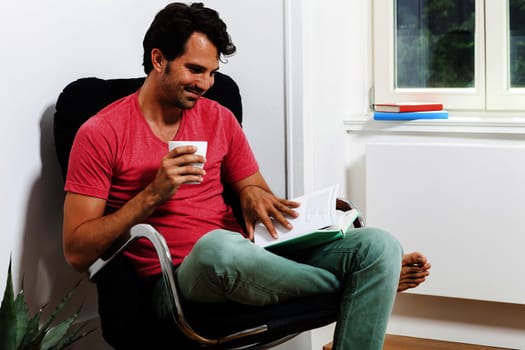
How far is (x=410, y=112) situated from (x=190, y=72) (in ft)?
3.78

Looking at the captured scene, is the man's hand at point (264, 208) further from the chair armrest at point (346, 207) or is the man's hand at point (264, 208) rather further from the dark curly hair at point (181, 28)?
the dark curly hair at point (181, 28)

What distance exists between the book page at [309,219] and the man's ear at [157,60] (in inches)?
18.3

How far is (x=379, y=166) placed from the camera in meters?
2.97

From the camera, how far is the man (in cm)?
187

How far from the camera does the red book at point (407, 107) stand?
297 cm

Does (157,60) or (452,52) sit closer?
(157,60)

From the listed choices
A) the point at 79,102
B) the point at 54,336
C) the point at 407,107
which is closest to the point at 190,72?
the point at 79,102

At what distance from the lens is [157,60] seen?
2096 millimetres

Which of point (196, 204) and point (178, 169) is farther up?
point (178, 169)

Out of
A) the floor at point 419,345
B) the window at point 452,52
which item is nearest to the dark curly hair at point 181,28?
the window at point 452,52

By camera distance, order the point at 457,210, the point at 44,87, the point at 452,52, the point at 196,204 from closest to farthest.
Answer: the point at 196,204
the point at 44,87
the point at 457,210
the point at 452,52

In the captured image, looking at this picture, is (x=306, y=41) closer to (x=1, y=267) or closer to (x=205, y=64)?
(x=205, y=64)

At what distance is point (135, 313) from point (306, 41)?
125cm

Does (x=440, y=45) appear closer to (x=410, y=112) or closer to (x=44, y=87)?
(x=410, y=112)
